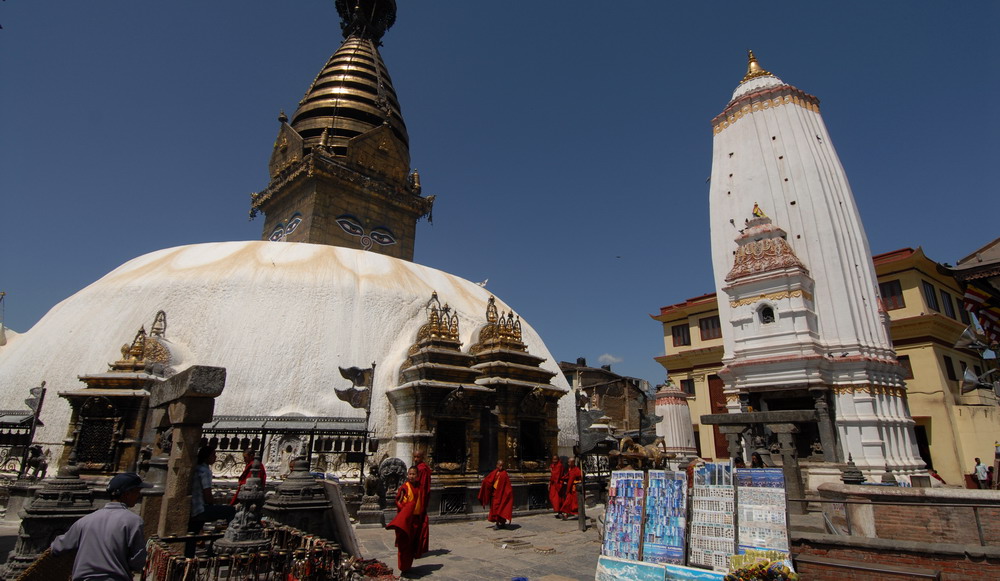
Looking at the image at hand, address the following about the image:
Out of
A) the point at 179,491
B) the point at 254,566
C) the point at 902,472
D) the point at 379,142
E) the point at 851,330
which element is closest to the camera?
the point at 254,566

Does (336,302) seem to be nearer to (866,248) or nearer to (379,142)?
(379,142)

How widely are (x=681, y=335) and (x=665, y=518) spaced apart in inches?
1077

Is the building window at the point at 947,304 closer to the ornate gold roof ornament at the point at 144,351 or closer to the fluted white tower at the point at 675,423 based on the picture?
the fluted white tower at the point at 675,423

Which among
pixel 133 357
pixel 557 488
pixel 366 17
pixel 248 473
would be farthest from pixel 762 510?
pixel 366 17

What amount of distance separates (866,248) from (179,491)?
73.0 ft

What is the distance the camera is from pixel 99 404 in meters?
13.2

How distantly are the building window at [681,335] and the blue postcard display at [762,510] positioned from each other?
26.8m

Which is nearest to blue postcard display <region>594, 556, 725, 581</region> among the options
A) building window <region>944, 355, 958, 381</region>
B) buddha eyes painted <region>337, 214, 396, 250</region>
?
buddha eyes painted <region>337, 214, 396, 250</region>

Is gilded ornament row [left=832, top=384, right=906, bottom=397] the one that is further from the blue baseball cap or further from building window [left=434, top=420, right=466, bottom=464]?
the blue baseball cap

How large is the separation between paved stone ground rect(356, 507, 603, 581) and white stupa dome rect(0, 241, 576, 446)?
5.52 meters

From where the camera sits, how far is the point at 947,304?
81.4ft

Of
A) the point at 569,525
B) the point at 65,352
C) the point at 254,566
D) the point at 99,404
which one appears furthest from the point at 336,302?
the point at 254,566

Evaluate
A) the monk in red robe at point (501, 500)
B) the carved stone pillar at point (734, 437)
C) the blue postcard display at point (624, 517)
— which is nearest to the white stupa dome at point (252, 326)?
the monk in red robe at point (501, 500)

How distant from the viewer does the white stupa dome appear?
15.1 meters
